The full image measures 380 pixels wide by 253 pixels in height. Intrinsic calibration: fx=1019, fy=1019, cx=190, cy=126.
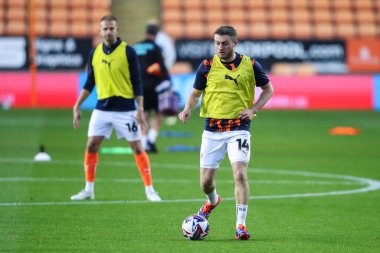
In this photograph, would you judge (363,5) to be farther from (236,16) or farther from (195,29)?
(195,29)

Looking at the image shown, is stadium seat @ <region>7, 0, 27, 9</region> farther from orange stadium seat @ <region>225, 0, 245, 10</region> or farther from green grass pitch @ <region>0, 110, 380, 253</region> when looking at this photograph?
green grass pitch @ <region>0, 110, 380, 253</region>

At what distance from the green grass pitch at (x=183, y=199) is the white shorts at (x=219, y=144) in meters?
0.70

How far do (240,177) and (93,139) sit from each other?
3387mm

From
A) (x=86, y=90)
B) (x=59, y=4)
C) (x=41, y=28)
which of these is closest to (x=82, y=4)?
(x=59, y=4)

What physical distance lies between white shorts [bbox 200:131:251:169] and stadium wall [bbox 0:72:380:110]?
20697mm

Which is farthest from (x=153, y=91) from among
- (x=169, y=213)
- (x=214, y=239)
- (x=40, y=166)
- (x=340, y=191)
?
(x=214, y=239)

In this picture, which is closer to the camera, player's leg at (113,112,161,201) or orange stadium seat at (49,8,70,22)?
player's leg at (113,112,161,201)

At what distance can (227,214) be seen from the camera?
1095cm

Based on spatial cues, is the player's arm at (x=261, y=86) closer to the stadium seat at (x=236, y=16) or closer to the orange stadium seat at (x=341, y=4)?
the stadium seat at (x=236, y=16)

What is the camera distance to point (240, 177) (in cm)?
915

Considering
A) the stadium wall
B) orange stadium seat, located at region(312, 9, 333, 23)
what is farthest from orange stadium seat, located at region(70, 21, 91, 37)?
orange stadium seat, located at region(312, 9, 333, 23)

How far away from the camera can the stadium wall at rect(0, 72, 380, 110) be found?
3044 cm

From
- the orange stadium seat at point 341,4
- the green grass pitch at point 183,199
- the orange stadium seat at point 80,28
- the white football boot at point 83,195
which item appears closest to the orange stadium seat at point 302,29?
the orange stadium seat at point 341,4

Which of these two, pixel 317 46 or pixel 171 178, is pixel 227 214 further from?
pixel 317 46
